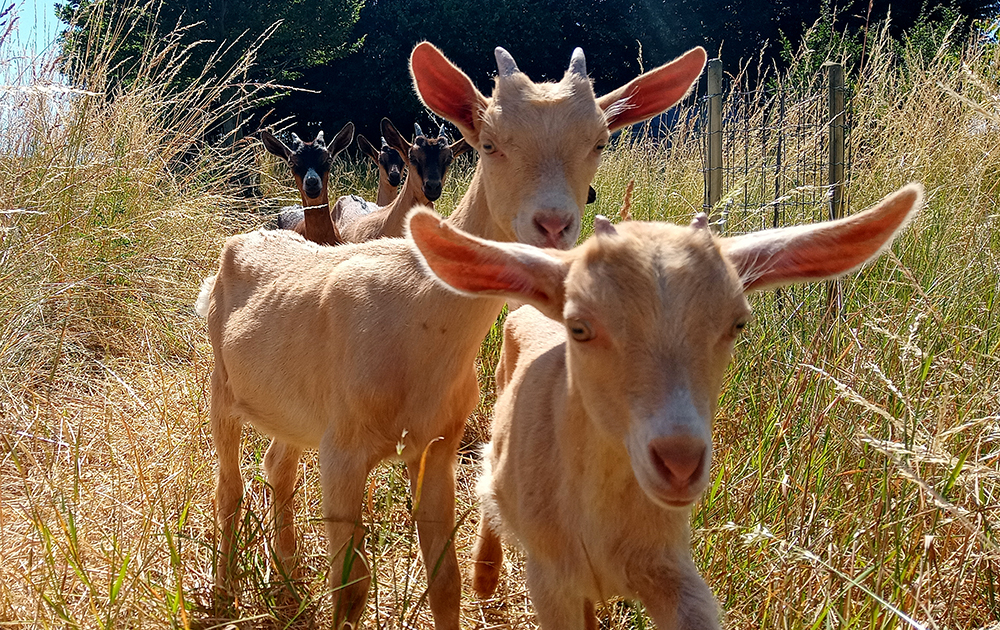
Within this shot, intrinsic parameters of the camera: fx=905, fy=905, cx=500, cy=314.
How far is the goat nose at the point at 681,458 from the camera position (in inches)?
63.8

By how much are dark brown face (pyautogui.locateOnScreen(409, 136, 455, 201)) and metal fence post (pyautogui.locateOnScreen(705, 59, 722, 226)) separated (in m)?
3.90

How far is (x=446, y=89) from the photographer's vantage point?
328cm

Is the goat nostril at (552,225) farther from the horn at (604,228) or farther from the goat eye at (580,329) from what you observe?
the goat eye at (580,329)

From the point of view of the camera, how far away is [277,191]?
11.2 meters

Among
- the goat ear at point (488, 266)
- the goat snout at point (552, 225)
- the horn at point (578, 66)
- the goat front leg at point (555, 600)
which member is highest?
the horn at point (578, 66)

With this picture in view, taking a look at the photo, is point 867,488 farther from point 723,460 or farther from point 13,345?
point 13,345

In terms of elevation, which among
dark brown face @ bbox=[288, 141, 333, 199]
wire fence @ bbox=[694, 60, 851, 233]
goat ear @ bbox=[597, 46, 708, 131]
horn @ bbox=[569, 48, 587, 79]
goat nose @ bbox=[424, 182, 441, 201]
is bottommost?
goat nose @ bbox=[424, 182, 441, 201]

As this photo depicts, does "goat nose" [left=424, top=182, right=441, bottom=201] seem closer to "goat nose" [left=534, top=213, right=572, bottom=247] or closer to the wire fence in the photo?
the wire fence

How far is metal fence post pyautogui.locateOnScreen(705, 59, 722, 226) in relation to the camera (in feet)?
17.1

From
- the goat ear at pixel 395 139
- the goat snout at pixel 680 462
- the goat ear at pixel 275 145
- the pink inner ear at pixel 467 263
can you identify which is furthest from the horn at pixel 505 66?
the goat ear at pixel 395 139

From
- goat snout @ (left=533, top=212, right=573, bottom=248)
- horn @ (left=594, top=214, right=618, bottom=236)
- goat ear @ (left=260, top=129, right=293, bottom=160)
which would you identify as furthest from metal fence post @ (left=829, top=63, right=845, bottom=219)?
goat ear @ (left=260, top=129, right=293, bottom=160)

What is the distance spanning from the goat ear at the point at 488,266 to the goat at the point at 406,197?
531cm

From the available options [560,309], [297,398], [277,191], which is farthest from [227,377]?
[277,191]

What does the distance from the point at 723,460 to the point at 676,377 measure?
1.33 metres
